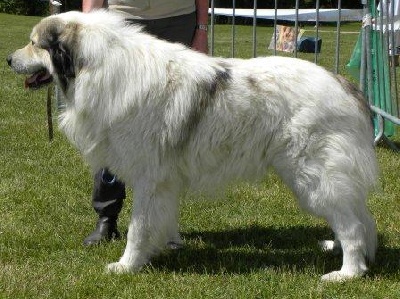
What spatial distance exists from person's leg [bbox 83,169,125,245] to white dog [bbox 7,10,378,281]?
79 centimetres

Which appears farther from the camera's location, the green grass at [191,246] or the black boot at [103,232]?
the black boot at [103,232]

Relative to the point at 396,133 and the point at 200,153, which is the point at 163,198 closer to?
the point at 200,153

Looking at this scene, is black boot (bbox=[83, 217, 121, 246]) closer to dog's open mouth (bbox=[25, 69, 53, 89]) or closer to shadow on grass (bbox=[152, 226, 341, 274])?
shadow on grass (bbox=[152, 226, 341, 274])

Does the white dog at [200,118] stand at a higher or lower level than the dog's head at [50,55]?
lower

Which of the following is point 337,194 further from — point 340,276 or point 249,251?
point 249,251

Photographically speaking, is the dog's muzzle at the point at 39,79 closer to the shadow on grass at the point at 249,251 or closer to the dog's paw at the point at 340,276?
the shadow on grass at the point at 249,251

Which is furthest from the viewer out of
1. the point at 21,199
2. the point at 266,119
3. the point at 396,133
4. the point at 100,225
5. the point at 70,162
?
the point at 396,133

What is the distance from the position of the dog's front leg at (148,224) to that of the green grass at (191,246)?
11 cm

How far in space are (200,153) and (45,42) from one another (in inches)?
46.1

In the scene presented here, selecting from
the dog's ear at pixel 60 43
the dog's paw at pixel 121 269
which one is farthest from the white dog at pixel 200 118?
the dog's paw at pixel 121 269

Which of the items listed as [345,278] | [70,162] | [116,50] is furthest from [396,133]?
[116,50]

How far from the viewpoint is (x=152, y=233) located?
14.1 feet

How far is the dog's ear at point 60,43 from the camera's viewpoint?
4.10m

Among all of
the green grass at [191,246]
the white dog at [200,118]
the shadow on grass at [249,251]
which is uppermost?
the white dog at [200,118]
